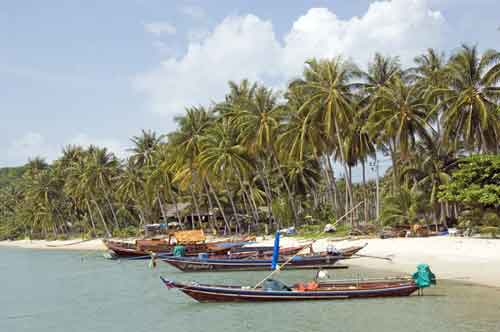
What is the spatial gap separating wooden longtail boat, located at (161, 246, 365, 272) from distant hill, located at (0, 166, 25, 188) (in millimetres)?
116390

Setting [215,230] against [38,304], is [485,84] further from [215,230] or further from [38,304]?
[215,230]

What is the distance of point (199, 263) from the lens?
2967cm

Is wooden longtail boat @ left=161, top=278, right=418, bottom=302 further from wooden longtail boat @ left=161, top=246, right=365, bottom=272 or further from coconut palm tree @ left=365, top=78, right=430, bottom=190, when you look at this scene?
coconut palm tree @ left=365, top=78, right=430, bottom=190

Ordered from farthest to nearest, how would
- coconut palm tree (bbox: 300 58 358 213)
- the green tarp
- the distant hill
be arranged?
the distant hill < coconut palm tree (bbox: 300 58 358 213) < the green tarp

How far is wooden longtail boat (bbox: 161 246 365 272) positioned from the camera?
93.9ft

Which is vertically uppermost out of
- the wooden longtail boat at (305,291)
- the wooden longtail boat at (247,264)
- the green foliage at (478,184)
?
the green foliage at (478,184)

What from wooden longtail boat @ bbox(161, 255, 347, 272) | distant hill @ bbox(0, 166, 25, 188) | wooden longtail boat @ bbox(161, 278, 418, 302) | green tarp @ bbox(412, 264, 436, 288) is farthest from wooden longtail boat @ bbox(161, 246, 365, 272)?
distant hill @ bbox(0, 166, 25, 188)

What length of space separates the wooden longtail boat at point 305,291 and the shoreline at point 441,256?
4072mm

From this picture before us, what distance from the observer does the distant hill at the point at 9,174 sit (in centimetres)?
13480

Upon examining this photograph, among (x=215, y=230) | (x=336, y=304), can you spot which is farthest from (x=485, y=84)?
(x=215, y=230)

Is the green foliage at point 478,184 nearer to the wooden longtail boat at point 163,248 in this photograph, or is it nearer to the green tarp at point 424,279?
the green tarp at point 424,279

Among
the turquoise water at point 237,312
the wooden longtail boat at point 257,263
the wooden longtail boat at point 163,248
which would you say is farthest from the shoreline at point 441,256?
the wooden longtail boat at point 163,248

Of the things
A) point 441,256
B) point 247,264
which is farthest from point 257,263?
point 441,256

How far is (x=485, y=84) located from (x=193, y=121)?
1132 inches
